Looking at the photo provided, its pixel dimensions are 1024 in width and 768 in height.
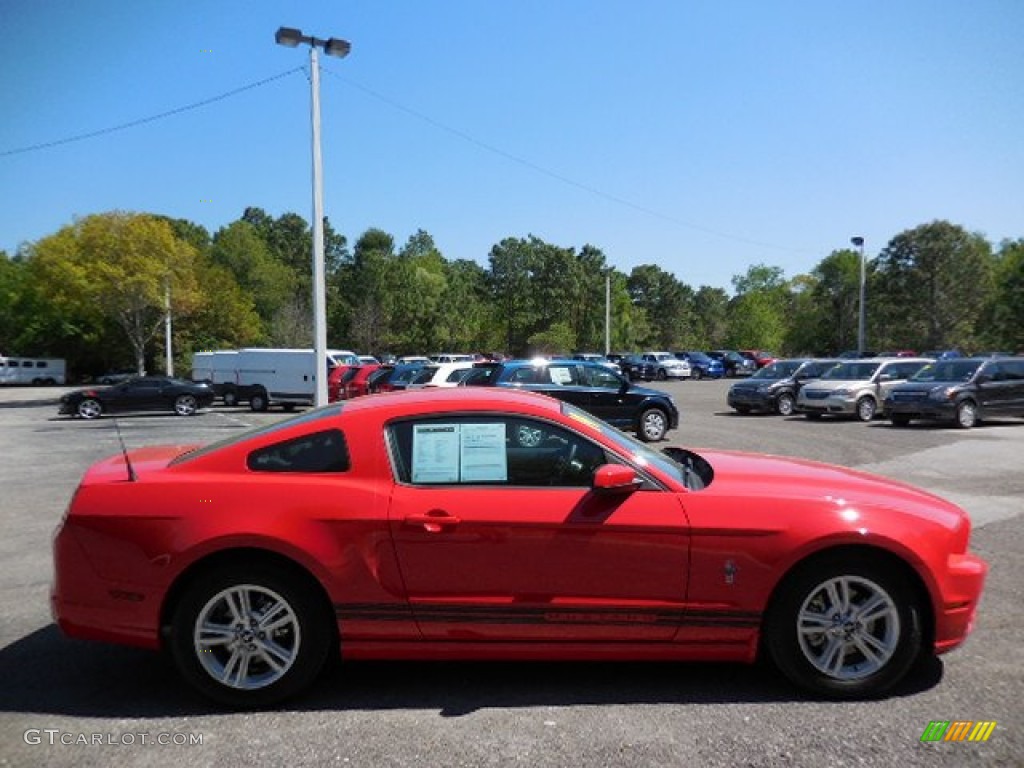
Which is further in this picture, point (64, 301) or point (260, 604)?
point (64, 301)

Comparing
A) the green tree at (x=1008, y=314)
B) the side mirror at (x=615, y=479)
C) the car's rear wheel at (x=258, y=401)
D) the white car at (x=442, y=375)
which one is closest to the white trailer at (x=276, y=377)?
the car's rear wheel at (x=258, y=401)

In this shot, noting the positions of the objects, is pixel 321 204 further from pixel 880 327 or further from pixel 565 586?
pixel 880 327

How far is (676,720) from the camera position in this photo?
3539 millimetres

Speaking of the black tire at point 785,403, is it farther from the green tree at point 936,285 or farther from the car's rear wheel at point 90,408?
the green tree at point 936,285

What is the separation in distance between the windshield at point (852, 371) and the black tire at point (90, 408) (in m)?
22.0

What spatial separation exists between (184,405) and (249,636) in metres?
24.5

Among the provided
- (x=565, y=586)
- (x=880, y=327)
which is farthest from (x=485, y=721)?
(x=880, y=327)

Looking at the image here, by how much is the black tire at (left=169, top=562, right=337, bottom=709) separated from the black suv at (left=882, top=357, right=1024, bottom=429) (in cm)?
1757

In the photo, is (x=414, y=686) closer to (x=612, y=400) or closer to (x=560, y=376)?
(x=560, y=376)

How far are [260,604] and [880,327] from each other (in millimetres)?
58588

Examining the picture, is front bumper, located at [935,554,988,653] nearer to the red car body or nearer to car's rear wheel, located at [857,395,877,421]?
car's rear wheel, located at [857,395,877,421]

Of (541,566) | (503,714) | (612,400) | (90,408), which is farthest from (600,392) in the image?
(90,408)

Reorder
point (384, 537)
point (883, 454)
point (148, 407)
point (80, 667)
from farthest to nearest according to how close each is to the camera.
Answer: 1. point (148, 407)
2. point (883, 454)
3. point (80, 667)
4. point (384, 537)

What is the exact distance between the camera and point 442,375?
18.4m
